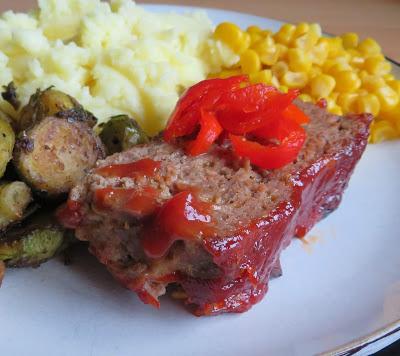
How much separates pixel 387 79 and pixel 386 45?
2634mm

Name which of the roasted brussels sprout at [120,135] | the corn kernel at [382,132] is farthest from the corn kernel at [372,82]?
the roasted brussels sprout at [120,135]

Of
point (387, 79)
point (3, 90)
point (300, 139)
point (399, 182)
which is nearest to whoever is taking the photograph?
point (300, 139)

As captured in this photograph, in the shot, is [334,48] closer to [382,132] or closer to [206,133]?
[382,132]

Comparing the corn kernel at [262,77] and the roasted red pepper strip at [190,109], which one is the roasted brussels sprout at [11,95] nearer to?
the roasted red pepper strip at [190,109]

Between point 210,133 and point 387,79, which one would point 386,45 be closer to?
point 387,79

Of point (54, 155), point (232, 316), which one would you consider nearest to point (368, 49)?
point (232, 316)

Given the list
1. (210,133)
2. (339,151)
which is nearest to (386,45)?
(339,151)

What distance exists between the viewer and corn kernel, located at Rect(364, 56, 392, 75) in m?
5.47

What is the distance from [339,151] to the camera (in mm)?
3867

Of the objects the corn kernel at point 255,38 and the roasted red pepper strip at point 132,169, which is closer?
the roasted red pepper strip at point 132,169

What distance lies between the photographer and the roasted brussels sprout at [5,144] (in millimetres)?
3373

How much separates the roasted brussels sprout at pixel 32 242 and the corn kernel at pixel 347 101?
3.02 metres

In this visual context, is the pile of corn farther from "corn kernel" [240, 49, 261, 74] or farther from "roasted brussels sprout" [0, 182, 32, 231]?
"roasted brussels sprout" [0, 182, 32, 231]

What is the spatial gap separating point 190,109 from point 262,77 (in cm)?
162
